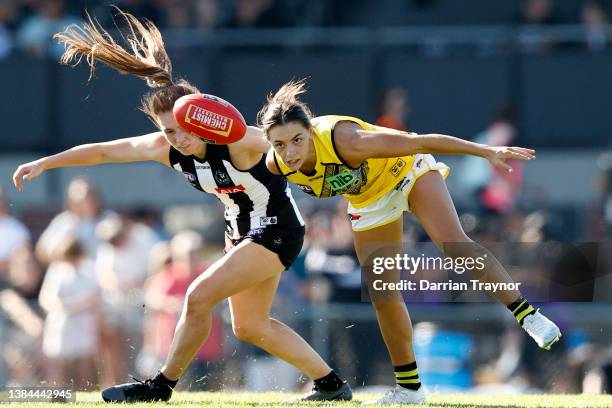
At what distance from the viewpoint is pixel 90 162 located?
7602 millimetres

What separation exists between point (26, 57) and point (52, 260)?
397 centimetres

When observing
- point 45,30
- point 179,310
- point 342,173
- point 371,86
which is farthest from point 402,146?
point 45,30

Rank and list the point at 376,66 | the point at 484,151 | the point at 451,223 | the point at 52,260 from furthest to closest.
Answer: the point at 376,66 < the point at 52,260 < the point at 451,223 < the point at 484,151

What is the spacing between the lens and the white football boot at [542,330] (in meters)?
7.00

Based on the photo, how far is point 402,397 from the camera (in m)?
7.56

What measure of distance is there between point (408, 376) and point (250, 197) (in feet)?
4.52

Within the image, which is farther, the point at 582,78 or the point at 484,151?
the point at 582,78

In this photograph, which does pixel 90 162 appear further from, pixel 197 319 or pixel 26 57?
pixel 26 57

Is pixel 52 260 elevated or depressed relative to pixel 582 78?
depressed

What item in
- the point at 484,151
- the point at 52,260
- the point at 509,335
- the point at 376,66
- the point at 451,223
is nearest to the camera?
the point at 484,151

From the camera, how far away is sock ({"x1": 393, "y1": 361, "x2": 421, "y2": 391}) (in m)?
7.58

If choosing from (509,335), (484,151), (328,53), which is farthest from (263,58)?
(484,151)

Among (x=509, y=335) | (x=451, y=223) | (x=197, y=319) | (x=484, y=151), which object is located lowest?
(x=509, y=335)

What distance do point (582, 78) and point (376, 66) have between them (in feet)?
7.28
